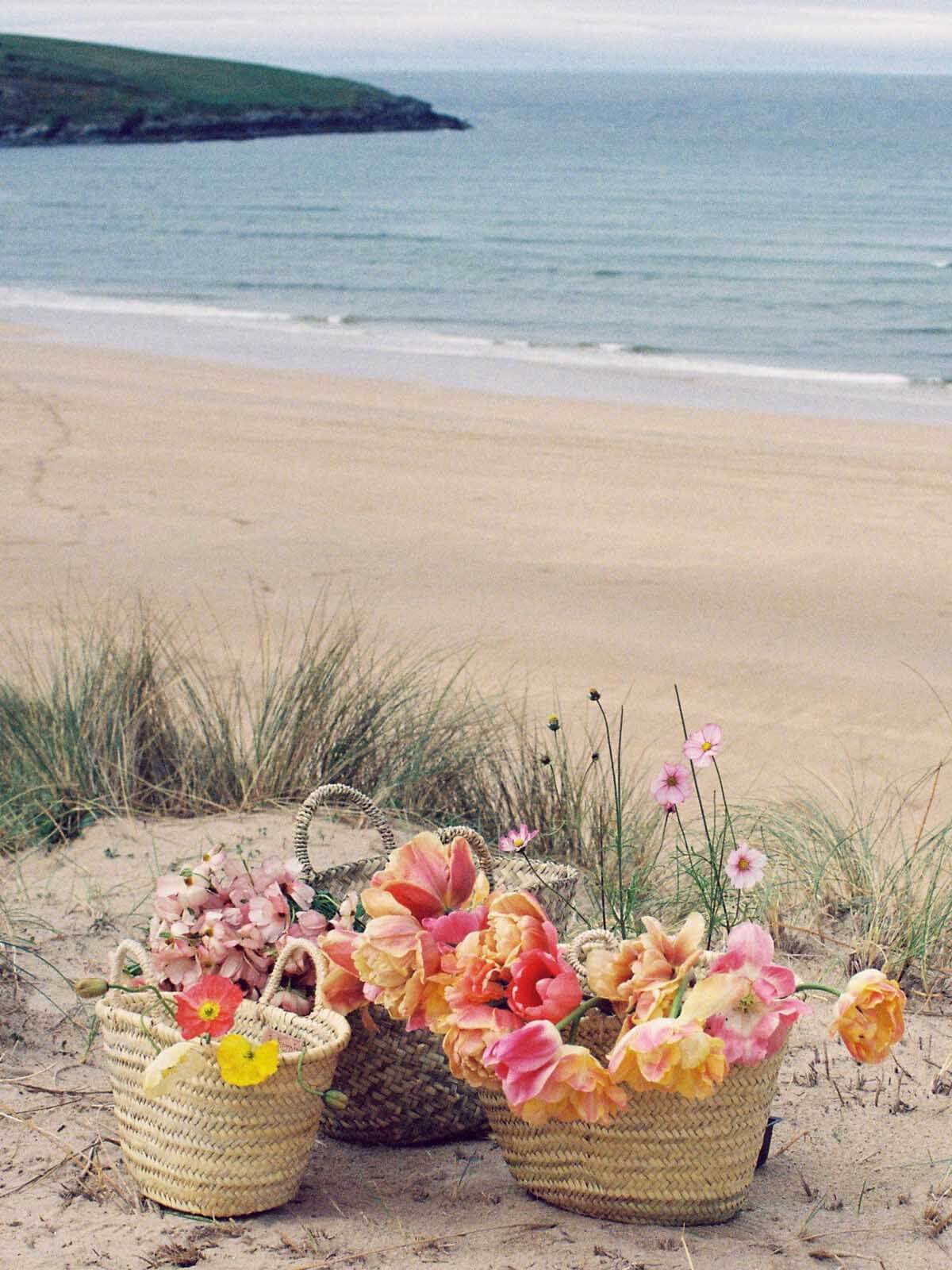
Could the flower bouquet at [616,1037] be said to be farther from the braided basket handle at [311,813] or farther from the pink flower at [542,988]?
the braided basket handle at [311,813]

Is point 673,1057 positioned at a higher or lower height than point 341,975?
higher

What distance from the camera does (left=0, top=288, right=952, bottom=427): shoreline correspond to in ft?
48.5

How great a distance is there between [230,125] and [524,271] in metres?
54.4

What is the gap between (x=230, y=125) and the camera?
244 ft

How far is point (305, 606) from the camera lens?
7105mm

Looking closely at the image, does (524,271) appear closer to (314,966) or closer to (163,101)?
(314,966)

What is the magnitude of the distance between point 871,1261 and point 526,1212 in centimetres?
54

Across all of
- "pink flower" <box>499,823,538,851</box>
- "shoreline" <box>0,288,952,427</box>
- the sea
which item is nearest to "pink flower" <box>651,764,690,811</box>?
"pink flower" <box>499,823,538,851</box>

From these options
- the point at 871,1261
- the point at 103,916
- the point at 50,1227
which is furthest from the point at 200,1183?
the point at 103,916

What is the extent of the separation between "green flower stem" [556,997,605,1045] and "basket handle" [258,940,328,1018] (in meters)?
0.41

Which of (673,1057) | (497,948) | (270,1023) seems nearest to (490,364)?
(270,1023)

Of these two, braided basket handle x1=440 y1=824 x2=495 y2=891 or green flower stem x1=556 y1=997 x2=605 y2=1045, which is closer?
green flower stem x1=556 y1=997 x2=605 y2=1045

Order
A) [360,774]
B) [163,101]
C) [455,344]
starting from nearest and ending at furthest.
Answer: [360,774], [455,344], [163,101]

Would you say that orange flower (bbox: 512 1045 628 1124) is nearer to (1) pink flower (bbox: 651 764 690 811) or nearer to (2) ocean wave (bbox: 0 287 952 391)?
(1) pink flower (bbox: 651 764 690 811)
